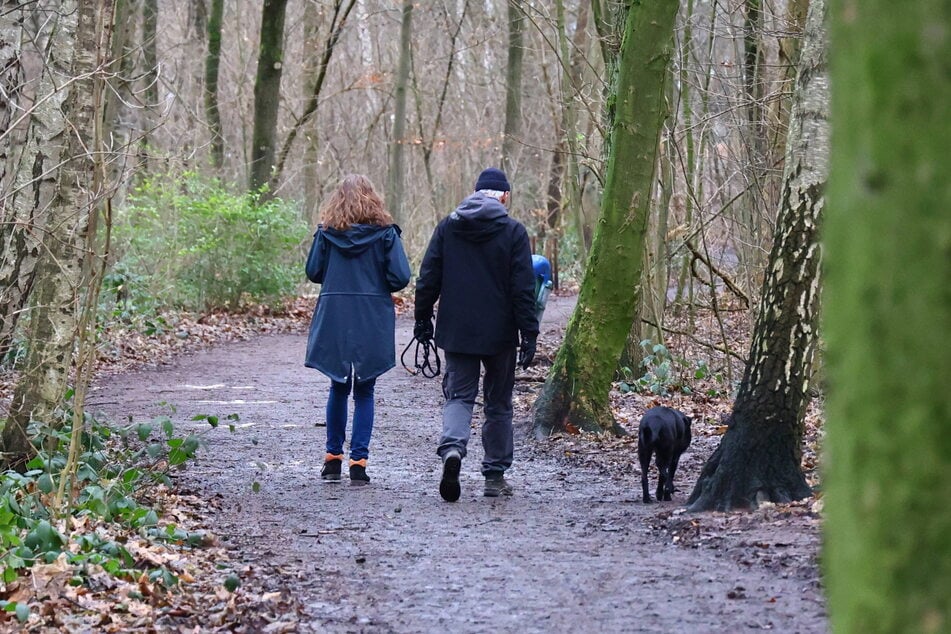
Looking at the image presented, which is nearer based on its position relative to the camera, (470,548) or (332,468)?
(470,548)

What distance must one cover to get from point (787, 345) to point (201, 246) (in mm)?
14599

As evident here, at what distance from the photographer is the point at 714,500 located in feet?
22.2

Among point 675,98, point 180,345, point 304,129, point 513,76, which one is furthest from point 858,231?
point 304,129

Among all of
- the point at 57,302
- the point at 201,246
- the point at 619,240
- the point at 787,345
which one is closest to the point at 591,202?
the point at 201,246

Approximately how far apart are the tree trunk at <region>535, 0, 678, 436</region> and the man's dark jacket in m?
2.65

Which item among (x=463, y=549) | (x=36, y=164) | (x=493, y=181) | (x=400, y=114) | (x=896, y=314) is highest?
(x=400, y=114)

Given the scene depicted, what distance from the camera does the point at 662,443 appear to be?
24.8ft

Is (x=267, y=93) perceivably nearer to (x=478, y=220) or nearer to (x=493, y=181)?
(x=493, y=181)

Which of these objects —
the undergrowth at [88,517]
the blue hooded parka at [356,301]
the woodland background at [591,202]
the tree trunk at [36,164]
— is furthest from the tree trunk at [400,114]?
the undergrowth at [88,517]

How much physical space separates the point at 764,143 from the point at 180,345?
948cm

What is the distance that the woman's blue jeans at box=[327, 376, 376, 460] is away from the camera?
8.33 meters

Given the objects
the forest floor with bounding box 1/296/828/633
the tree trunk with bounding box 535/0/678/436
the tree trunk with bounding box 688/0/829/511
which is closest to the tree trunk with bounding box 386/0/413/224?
the forest floor with bounding box 1/296/828/633

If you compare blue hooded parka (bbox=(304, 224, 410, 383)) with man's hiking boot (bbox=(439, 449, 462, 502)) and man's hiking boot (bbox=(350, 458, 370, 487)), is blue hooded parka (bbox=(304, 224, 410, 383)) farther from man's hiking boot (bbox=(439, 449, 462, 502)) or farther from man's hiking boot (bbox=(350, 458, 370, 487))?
man's hiking boot (bbox=(439, 449, 462, 502))

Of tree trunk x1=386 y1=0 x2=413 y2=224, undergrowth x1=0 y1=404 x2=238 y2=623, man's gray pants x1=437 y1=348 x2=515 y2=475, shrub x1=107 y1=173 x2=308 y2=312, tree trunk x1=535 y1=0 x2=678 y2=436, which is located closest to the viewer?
undergrowth x1=0 y1=404 x2=238 y2=623
